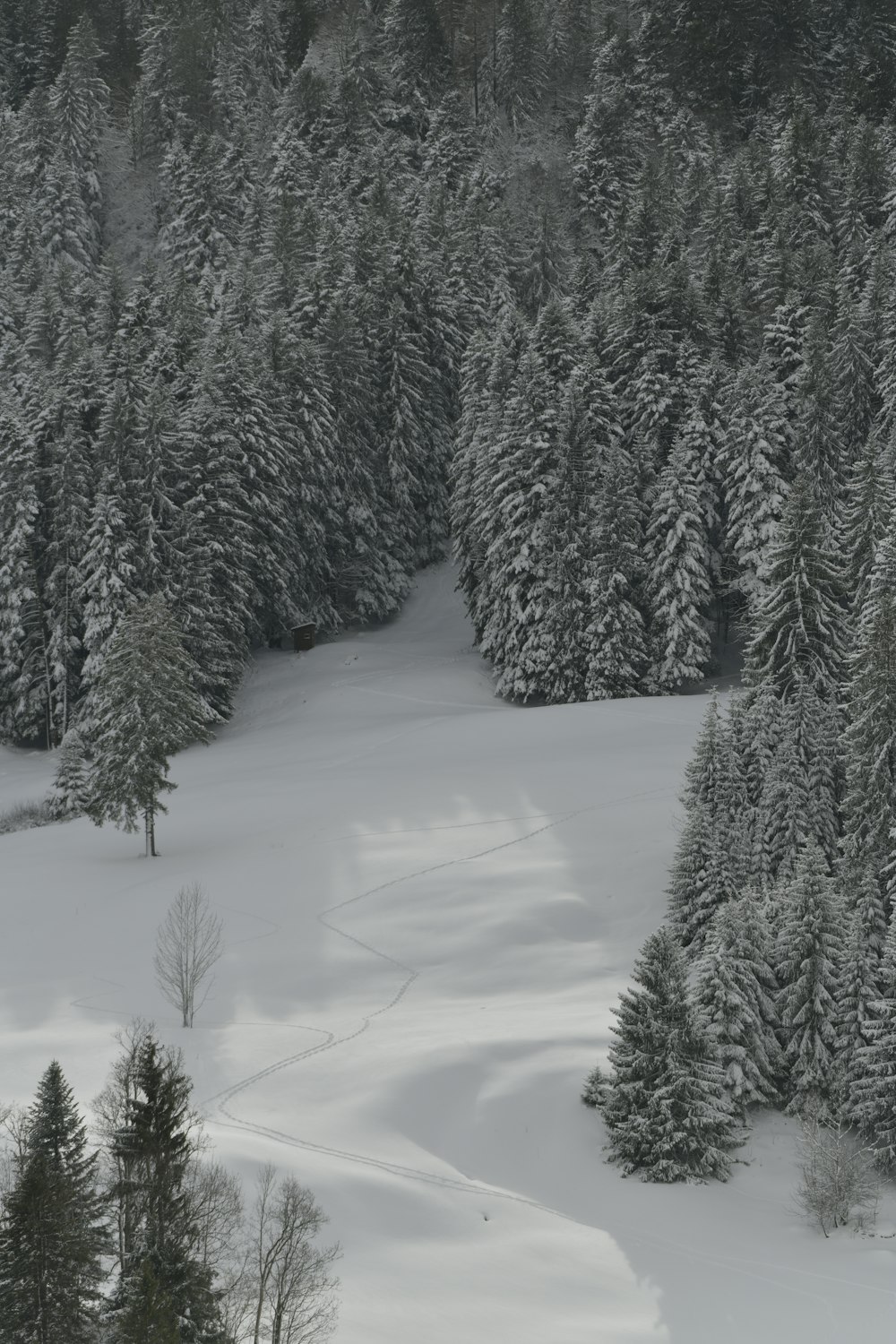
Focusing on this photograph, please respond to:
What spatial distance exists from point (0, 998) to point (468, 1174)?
12.5m

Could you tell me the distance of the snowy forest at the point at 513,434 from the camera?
96.0ft

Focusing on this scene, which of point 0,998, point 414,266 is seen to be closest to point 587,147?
point 414,266

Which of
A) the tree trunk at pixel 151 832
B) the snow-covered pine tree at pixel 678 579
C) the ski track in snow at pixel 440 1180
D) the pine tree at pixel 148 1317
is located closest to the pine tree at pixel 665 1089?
the ski track in snow at pixel 440 1180

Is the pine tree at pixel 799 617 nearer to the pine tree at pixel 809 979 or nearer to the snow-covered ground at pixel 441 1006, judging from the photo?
the snow-covered ground at pixel 441 1006

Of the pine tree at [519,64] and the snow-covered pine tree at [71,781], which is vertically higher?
the pine tree at [519,64]

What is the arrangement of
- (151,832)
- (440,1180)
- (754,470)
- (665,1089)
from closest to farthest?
(440,1180)
(665,1089)
(151,832)
(754,470)

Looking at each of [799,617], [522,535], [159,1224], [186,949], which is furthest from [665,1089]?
[522,535]

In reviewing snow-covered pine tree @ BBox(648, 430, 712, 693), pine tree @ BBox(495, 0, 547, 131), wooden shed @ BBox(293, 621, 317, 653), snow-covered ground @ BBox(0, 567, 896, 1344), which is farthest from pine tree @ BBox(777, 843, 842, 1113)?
pine tree @ BBox(495, 0, 547, 131)

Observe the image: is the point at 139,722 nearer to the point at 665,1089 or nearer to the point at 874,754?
the point at 665,1089

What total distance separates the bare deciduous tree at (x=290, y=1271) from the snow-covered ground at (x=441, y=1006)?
53 centimetres

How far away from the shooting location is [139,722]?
136 ft

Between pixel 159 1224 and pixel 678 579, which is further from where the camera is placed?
pixel 678 579

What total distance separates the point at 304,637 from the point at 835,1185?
1637 inches

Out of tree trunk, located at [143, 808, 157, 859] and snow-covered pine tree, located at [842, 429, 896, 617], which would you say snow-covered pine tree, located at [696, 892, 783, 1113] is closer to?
snow-covered pine tree, located at [842, 429, 896, 617]
